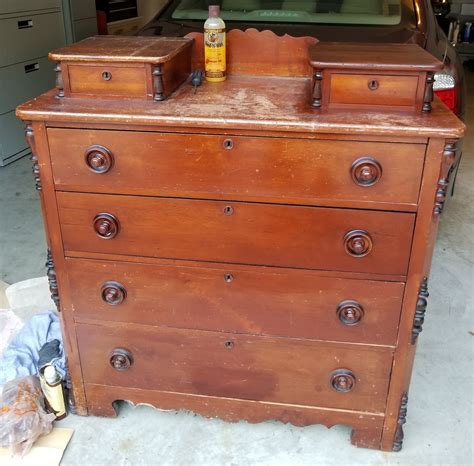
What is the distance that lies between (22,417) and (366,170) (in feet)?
4.42

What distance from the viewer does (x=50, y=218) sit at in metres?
1.66

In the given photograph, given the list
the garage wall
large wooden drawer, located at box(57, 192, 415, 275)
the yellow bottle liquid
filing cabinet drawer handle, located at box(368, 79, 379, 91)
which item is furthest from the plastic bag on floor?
the garage wall

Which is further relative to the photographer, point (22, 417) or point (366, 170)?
point (22, 417)

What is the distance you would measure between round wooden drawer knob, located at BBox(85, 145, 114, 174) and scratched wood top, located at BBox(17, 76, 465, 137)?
8 centimetres

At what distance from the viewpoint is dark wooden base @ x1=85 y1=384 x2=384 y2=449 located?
1820 mm

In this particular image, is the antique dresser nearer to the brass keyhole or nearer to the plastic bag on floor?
the brass keyhole

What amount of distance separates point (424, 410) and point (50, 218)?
58.0 inches

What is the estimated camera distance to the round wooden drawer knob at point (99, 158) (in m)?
1.53

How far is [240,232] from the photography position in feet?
5.22

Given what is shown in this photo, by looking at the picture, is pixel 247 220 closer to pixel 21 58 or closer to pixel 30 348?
pixel 30 348

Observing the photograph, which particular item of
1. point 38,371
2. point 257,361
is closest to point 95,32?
point 38,371

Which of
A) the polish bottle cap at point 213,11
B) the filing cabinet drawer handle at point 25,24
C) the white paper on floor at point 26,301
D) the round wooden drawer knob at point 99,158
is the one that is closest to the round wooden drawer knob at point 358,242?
the round wooden drawer knob at point 99,158


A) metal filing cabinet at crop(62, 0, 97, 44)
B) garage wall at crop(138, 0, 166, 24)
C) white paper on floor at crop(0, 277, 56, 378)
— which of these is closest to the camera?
white paper on floor at crop(0, 277, 56, 378)

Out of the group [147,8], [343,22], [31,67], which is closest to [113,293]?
[343,22]
